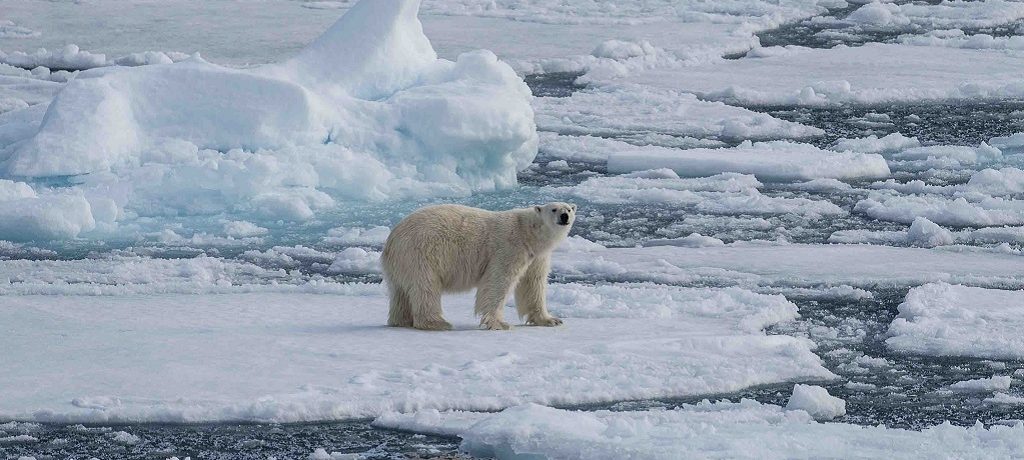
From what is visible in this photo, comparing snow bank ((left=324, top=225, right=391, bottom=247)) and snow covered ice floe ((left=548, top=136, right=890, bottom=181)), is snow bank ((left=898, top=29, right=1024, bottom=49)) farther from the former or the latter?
snow bank ((left=324, top=225, right=391, bottom=247))

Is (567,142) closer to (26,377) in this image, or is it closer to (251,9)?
(26,377)

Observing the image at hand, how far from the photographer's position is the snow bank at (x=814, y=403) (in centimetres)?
486

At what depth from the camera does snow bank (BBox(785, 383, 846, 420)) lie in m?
4.86

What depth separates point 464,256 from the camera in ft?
19.3

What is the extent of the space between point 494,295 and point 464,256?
0.66ft

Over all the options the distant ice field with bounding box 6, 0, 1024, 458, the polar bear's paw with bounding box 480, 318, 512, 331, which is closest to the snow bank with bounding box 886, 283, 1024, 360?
the distant ice field with bounding box 6, 0, 1024, 458

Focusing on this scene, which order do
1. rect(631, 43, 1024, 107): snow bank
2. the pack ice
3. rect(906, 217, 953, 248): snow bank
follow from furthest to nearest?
rect(631, 43, 1024, 107): snow bank < the pack ice < rect(906, 217, 953, 248): snow bank

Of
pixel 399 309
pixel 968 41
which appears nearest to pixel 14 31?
pixel 968 41

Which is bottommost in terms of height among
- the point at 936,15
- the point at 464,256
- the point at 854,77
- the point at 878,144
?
the point at 464,256

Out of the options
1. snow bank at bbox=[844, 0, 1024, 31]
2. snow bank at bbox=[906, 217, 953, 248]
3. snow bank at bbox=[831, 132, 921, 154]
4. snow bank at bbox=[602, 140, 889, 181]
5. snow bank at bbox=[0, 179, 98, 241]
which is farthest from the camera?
snow bank at bbox=[844, 0, 1024, 31]

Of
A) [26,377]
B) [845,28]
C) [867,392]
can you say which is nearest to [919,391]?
[867,392]

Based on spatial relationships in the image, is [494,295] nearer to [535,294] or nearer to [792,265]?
[535,294]

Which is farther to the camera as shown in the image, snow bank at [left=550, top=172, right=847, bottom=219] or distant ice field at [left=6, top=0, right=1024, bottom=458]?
snow bank at [left=550, top=172, right=847, bottom=219]

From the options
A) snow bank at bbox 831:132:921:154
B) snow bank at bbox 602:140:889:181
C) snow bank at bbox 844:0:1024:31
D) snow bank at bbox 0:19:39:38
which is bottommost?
snow bank at bbox 602:140:889:181
